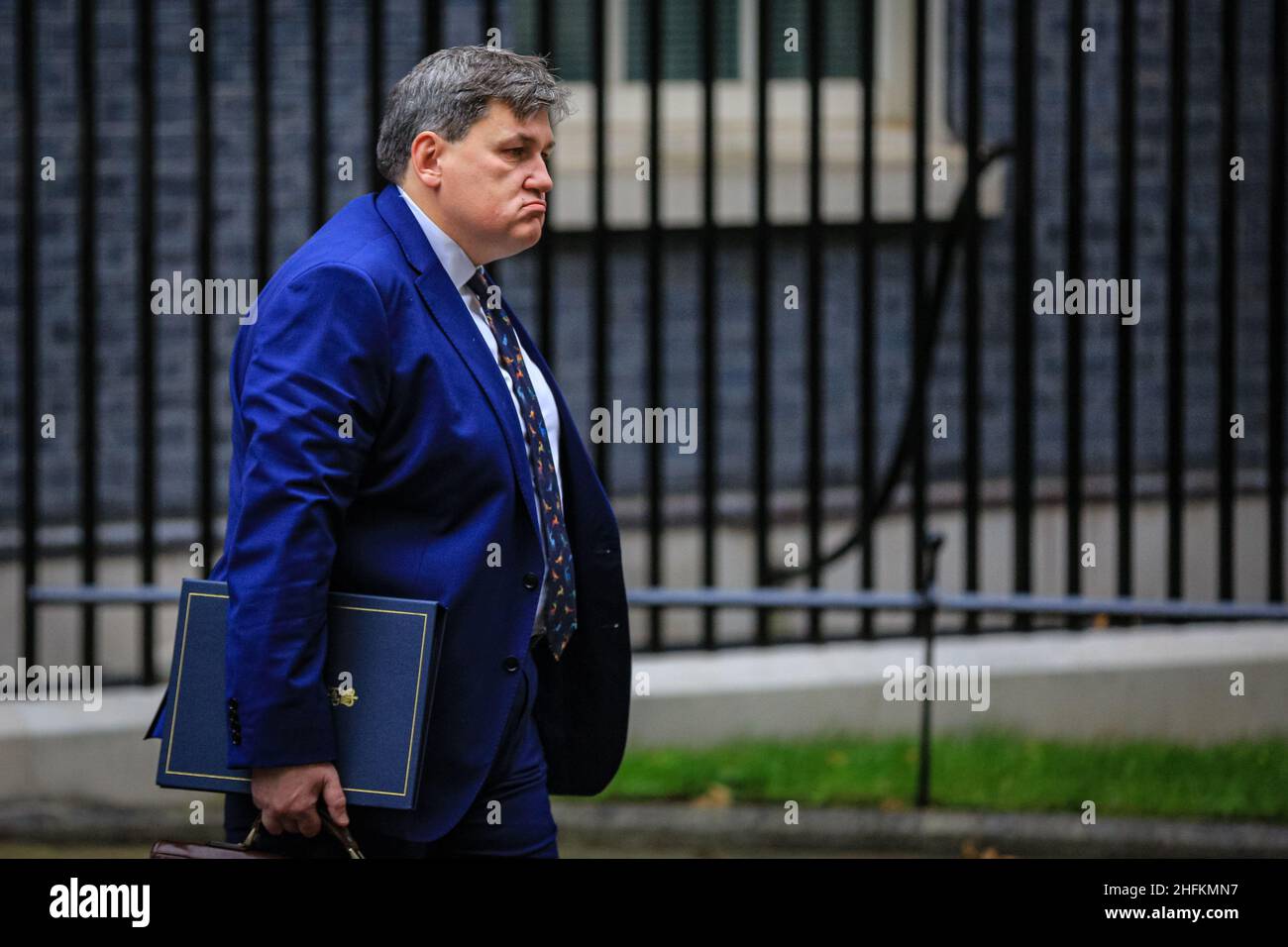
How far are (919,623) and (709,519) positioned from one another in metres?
0.84

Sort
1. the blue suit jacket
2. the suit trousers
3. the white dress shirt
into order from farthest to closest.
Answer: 1. the white dress shirt
2. the suit trousers
3. the blue suit jacket

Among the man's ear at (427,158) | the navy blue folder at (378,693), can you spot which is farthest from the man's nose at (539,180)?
the navy blue folder at (378,693)

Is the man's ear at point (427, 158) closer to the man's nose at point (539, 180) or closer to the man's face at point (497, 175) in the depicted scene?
the man's face at point (497, 175)

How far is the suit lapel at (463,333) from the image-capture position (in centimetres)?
288

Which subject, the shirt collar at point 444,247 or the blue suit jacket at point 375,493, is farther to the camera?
the shirt collar at point 444,247

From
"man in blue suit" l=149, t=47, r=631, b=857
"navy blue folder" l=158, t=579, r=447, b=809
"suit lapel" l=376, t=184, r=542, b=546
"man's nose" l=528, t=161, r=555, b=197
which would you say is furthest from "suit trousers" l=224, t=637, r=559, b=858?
"man's nose" l=528, t=161, r=555, b=197

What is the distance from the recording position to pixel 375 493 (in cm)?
278

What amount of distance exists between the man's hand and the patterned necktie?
20.3 inches

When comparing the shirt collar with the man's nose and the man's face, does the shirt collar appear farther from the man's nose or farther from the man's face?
the man's nose

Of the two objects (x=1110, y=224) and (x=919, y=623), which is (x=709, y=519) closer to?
(x=919, y=623)

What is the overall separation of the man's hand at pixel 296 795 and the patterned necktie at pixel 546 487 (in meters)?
0.52

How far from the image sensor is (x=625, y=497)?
732cm

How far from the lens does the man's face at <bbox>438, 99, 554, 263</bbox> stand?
9.49ft
